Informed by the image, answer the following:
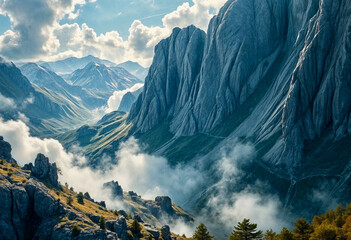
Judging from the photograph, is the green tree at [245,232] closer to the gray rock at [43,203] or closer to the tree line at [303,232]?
the tree line at [303,232]

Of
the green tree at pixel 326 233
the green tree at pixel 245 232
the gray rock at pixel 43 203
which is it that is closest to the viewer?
the green tree at pixel 326 233

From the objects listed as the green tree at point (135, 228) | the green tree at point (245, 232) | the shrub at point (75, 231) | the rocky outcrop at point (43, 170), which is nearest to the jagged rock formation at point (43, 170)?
the rocky outcrop at point (43, 170)

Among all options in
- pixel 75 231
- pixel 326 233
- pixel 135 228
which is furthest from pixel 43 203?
pixel 326 233

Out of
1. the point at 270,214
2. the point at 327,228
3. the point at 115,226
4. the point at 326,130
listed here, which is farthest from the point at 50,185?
the point at 326,130

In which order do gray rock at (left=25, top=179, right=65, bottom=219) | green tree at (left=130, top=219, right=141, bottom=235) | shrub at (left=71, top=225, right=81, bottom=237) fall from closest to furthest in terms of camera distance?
shrub at (left=71, top=225, right=81, bottom=237), gray rock at (left=25, top=179, right=65, bottom=219), green tree at (left=130, top=219, right=141, bottom=235)

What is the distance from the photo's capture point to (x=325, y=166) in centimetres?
16988

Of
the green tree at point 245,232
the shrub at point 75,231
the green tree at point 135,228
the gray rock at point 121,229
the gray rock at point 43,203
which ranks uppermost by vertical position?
the green tree at point 245,232

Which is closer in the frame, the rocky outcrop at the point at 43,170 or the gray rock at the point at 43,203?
the gray rock at the point at 43,203

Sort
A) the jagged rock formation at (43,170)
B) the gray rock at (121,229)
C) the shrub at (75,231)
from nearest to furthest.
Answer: the shrub at (75,231)
the gray rock at (121,229)
the jagged rock formation at (43,170)

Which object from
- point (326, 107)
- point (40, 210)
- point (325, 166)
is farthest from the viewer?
point (326, 107)

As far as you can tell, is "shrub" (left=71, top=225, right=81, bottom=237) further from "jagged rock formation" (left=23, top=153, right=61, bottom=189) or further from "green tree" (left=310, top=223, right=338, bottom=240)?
"green tree" (left=310, top=223, right=338, bottom=240)

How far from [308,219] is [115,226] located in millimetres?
116871

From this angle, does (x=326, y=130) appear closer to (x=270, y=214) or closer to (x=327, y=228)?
(x=270, y=214)

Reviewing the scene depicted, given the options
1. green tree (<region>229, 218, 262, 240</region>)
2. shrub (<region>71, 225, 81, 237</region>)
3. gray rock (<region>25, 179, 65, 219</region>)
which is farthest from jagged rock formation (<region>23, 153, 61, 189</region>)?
green tree (<region>229, 218, 262, 240</region>)
